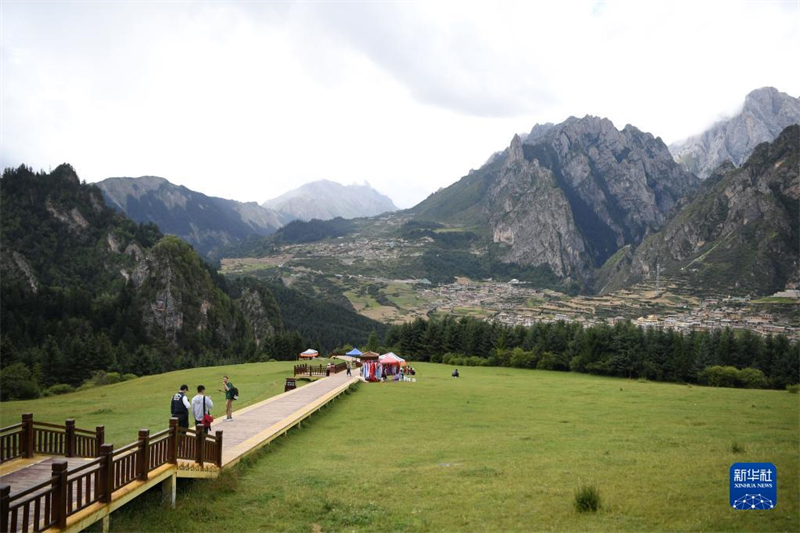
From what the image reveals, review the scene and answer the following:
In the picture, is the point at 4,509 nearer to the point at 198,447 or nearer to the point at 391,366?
the point at 198,447

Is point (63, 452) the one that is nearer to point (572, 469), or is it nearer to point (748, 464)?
point (572, 469)

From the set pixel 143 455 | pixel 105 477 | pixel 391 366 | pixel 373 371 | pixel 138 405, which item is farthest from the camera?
pixel 391 366

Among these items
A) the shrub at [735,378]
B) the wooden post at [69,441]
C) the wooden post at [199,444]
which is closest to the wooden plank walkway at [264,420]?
the wooden post at [199,444]

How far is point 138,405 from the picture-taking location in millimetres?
34812

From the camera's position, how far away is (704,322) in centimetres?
16200

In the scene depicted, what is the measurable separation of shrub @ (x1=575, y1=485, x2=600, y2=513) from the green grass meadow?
0.19 meters

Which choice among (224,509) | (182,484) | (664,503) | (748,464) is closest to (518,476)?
(664,503)

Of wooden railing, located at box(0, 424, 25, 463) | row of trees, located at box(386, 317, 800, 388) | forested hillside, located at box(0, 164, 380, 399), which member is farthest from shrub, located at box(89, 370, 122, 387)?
wooden railing, located at box(0, 424, 25, 463)

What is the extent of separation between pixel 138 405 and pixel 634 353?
56.2 meters

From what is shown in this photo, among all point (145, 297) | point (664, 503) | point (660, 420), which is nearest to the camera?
point (664, 503)

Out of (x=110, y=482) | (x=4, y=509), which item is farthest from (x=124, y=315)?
(x=4, y=509)

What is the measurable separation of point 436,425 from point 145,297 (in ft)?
508

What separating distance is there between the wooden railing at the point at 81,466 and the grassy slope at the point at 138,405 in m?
5.66
